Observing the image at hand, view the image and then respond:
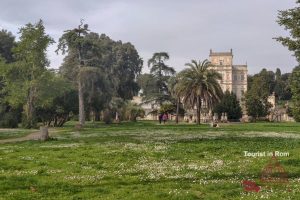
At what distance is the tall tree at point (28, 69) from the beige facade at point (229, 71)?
11244 cm

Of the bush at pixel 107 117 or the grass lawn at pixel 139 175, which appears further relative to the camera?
the bush at pixel 107 117

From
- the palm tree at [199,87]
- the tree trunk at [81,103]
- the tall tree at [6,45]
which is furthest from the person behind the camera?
the tall tree at [6,45]

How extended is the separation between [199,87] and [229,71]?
340ft

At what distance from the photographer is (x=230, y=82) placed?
161 m

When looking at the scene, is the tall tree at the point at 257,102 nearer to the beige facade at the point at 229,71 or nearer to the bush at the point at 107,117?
the bush at the point at 107,117

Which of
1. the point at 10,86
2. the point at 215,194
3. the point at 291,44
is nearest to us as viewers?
the point at 215,194

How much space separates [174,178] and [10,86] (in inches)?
1711

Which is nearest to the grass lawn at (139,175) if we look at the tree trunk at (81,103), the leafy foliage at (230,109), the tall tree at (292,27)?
the tall tree at (292,27)

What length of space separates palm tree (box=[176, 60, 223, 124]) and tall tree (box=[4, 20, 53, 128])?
768 inches

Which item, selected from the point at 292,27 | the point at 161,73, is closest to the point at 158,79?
the point at 161,73

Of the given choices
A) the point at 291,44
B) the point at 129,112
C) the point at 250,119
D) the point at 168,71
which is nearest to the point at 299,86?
the point at 291,44

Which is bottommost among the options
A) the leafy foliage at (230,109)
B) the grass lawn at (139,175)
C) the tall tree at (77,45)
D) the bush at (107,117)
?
the grass lawn at (139,175)

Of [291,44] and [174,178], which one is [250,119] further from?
[174,178]

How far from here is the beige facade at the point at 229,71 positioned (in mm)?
160125
